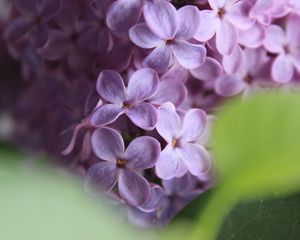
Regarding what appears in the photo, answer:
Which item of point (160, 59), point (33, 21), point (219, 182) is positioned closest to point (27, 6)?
point (33, 21)

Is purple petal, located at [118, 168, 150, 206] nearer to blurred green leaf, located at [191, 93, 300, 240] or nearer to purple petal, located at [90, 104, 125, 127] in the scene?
purple petal, located at [90, 104, 125, 127]

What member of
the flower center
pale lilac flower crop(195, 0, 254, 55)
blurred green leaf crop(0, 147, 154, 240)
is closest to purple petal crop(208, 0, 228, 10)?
pale lilac flower crop(195, 0, 254, 55)

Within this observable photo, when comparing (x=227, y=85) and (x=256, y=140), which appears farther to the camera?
(x=227, y=85)

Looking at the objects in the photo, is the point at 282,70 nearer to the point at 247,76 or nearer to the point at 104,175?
the point at 247,76

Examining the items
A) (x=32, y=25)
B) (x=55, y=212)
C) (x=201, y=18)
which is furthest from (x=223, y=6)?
(x=55, y=212)

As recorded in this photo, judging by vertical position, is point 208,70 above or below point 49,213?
below
